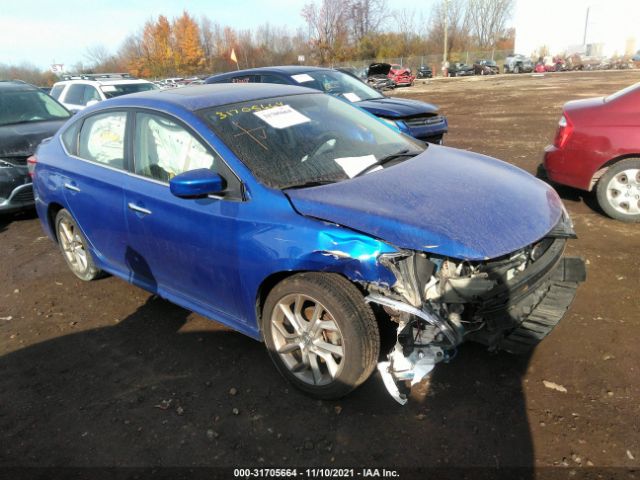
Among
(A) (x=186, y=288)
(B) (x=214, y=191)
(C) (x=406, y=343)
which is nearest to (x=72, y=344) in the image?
(A) (x=186, y=288)

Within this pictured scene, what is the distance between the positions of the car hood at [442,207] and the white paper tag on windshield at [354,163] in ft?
0.31

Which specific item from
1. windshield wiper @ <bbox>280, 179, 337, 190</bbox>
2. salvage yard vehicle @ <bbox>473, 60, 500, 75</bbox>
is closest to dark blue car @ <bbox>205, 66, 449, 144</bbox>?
windshield wiper @ <bbox>280, 179, 337, 190</bbox>

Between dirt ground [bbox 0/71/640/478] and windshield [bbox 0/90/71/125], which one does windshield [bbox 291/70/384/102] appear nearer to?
windshield [bbox 0/90/71/125]

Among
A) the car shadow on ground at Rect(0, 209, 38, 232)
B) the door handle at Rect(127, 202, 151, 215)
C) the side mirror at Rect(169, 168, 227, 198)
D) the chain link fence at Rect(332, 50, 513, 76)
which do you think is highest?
the chain link fence at Rect(332, 50, 513, 76)

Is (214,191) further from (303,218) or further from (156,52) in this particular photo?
(156,52)

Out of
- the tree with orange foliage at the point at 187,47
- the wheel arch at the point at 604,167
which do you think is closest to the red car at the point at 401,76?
the wheel arch at the point at 604,167

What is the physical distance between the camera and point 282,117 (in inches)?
131

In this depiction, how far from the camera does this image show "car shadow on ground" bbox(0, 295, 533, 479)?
2414 mm

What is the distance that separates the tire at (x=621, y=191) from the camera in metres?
4.84

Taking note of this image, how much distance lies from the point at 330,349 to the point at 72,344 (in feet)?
7.00

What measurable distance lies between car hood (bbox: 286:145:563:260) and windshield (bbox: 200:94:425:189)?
0.57 ft

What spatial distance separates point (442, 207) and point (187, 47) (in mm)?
77595

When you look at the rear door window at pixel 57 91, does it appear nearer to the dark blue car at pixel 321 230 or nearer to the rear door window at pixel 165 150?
the dark blue car at pixel 321 230

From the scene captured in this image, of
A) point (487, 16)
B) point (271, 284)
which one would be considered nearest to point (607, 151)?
point (271, 284)
